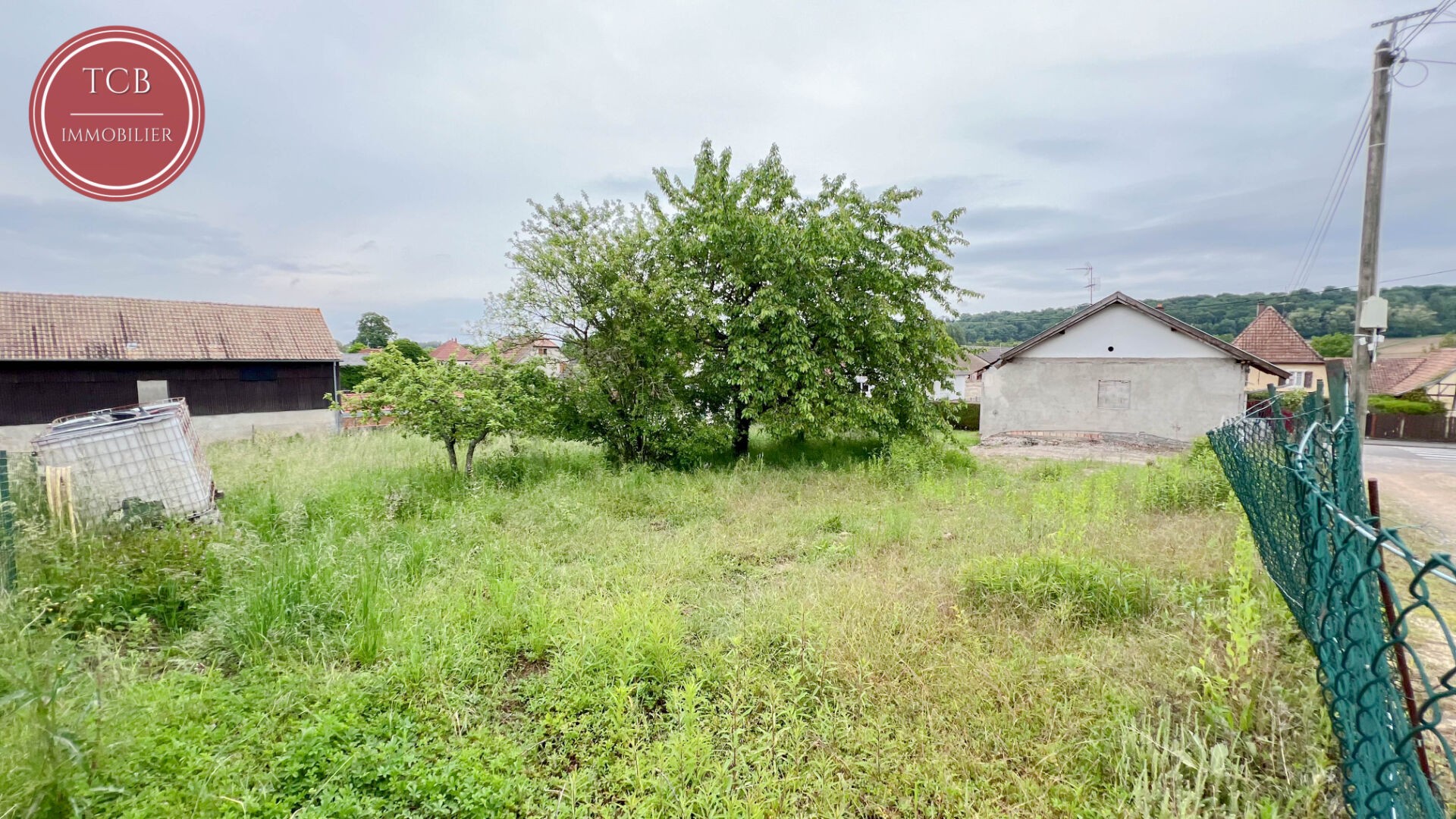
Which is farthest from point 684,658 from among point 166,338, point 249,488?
point 166,338

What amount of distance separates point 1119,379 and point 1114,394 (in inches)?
16.9

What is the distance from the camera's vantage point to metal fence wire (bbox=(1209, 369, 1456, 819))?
116cm

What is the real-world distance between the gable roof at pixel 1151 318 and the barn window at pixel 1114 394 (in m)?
1.76

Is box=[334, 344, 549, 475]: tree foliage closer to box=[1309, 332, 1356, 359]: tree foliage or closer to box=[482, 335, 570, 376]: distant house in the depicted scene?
box=[482, 335, 570, 376]: distant house

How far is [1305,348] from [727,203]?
96.3 feet

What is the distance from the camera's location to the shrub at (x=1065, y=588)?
3357mm

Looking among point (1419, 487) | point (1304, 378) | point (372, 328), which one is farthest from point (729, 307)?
point (372, 328)

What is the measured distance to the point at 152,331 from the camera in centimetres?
1570

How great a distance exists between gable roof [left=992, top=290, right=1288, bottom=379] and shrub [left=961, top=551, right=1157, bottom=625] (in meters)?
13.4

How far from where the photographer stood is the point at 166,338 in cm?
1566

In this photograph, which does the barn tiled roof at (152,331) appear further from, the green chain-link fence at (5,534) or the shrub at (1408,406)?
the shrub at (1408,406)

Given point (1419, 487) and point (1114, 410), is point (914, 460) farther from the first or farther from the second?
point (1114, 410)

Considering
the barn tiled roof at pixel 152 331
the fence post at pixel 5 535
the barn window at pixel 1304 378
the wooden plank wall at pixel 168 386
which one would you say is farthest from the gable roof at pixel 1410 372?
the barn tiled roof at pixel 152 331

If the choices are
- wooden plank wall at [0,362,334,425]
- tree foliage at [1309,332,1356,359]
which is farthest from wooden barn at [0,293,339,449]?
tree foliage at [1309,332,1356,359]
